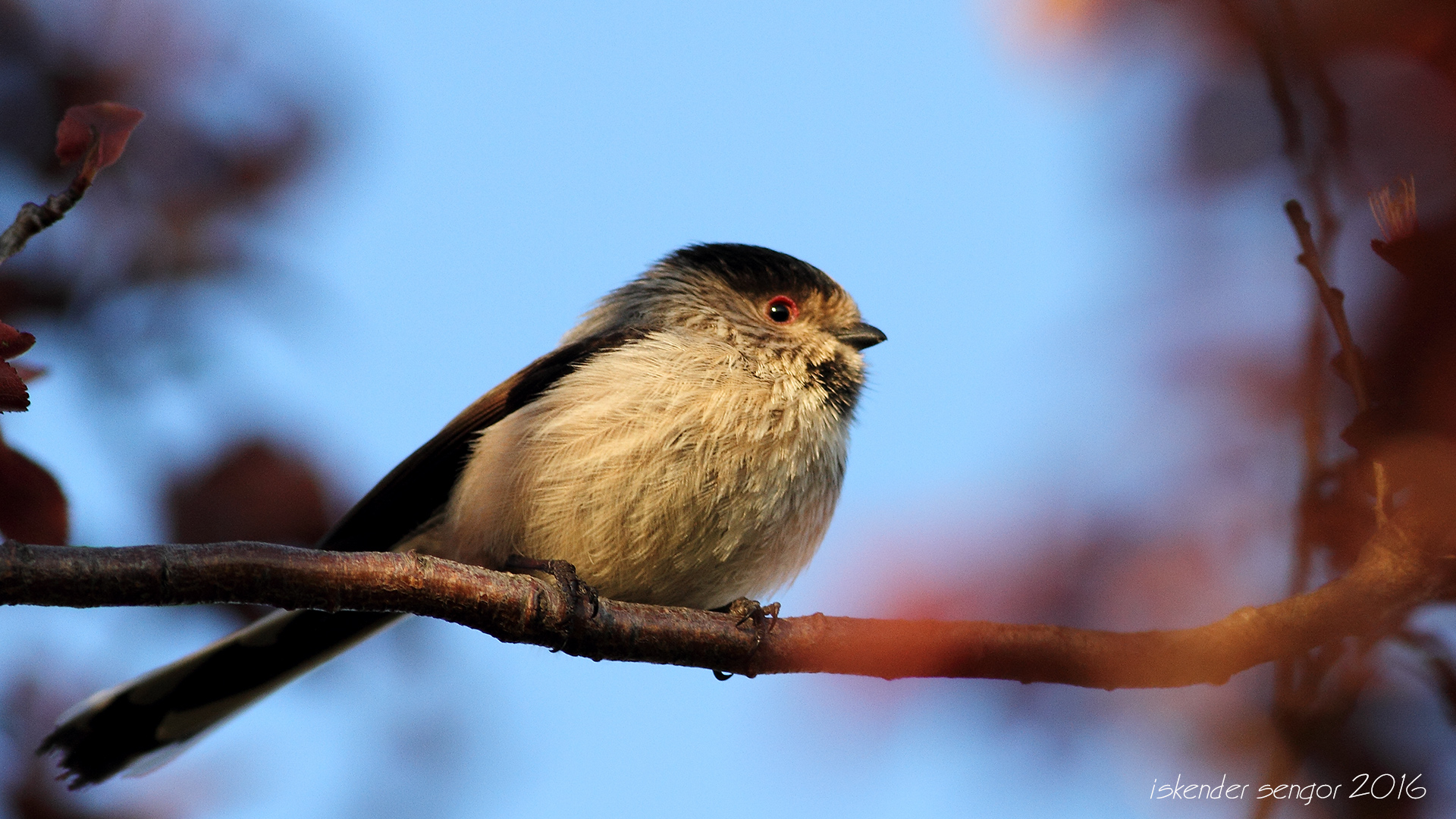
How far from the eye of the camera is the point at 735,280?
4.88m

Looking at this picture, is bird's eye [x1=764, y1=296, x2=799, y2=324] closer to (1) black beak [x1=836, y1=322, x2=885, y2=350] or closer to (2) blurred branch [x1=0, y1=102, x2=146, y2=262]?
(1) black beak [x1=836, y1=322, x2=885, y2=350]

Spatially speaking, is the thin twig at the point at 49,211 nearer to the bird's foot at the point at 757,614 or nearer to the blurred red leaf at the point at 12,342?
the blurred red leaf at the point at 12,342

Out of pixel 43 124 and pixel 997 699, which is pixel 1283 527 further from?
pixel 43 124

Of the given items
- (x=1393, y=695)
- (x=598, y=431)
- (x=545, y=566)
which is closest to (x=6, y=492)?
(x=545, y=566)

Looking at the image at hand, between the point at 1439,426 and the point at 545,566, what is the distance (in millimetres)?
2342

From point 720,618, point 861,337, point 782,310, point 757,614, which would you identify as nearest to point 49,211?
point 720,618

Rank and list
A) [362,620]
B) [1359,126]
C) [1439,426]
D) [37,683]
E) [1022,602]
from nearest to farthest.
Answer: [1439,426] < [1359,126] < [1022,602] < [37,683] < [362,620]

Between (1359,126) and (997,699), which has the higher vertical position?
(1359,126)

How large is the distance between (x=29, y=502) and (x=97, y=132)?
0.78 meters

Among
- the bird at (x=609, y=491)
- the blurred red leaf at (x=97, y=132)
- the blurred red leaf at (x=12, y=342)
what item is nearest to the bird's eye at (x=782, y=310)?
the bird at (x=609, y=491)

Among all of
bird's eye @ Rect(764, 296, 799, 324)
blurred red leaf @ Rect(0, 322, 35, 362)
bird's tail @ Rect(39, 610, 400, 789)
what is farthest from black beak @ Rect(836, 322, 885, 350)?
blurred red leaf @ Rect(0, 322, 35, 362)

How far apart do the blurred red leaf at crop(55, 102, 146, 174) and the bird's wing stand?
190 centimetres

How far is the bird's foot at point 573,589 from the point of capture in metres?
3.06

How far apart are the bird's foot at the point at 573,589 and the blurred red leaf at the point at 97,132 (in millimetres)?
1494
